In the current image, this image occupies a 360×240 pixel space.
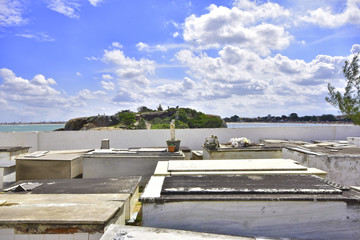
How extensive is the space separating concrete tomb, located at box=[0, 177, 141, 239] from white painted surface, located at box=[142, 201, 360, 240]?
25.8 inches

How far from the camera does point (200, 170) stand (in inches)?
215

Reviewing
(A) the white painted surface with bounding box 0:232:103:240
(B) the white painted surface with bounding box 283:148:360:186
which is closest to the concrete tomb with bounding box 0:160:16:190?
(A) the white painted surface with bounding box 0:232:103:240

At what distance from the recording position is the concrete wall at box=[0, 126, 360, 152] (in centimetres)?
1383

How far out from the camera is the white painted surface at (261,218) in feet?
11.7

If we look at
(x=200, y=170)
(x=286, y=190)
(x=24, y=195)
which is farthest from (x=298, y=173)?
(x=24, y=195)

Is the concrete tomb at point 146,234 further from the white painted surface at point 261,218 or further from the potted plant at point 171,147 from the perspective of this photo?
the potted plant at point 171,147

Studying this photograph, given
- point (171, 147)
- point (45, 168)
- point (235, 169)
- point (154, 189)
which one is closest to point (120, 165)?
point (171, 147)

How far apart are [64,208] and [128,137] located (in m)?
11.0

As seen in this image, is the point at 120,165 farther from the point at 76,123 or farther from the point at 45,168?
the point at 76,123

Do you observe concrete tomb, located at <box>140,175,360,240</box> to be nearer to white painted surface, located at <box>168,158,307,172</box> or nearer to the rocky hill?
white painted surface, located at <box>168,158,307,172</box>

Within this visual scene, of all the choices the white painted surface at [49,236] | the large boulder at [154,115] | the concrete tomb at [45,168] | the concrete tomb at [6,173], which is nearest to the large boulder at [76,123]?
the large boulder at [154,115]

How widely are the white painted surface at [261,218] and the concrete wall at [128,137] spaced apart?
1082 centimetres

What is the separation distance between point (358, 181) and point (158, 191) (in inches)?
282

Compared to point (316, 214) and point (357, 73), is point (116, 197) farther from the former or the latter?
point (357, 73)
